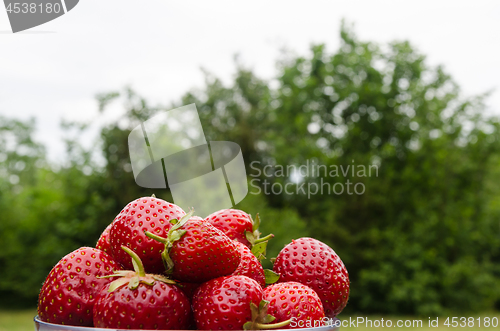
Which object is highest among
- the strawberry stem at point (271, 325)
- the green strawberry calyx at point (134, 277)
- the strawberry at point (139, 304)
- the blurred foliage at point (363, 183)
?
the green strawberry calyx at point (134, 277)

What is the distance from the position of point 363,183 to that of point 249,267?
9.87m

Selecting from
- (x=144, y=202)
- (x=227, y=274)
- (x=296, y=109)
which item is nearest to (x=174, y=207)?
(x=144, y=202)

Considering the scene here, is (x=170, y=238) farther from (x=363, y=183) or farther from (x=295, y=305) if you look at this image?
(x=363, y=183)

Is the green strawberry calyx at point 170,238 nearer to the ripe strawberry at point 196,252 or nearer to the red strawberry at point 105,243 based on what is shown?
the ripe strawberry at point 196,252

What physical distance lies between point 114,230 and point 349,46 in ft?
37.9

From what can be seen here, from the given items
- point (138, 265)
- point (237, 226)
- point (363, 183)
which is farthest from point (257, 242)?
point (363, 183)

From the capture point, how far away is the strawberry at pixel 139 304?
32.0 inches

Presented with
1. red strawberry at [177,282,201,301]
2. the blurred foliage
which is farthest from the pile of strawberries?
the blurred foliage

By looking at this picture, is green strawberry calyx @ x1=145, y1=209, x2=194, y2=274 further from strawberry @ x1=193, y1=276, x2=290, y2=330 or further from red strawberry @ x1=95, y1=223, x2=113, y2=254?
red strawberry @ x1=95, y1=223, x2=113, y2=254

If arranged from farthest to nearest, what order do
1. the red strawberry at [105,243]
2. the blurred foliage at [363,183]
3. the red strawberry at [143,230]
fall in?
the blurred foliage at [363,183] → the red strawberry at [105,243] → the red strawberry at [143,230]

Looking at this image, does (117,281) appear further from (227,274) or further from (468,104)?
(468,104)

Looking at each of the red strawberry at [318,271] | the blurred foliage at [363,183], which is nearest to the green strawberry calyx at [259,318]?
the red strawberry at [318,271]

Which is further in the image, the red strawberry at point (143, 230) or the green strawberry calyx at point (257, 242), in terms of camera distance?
the green strawberry calyx at point (257, 242)

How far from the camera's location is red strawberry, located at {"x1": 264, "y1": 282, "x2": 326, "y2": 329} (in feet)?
2.93
